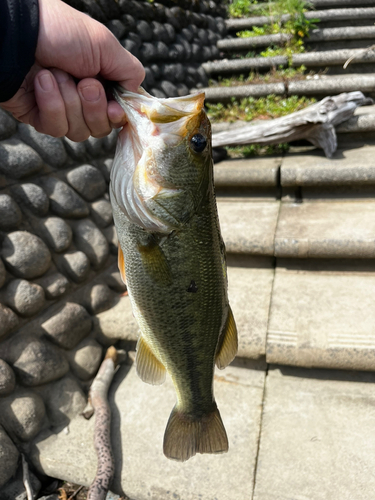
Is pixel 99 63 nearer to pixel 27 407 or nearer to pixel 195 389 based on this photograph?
pixel 195 389

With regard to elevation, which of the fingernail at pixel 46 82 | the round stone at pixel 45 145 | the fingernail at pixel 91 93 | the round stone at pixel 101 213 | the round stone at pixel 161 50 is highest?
the fingernail at pixel 46 82

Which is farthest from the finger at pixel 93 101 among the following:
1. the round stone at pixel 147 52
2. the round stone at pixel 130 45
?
the round stone at pixel 147 52

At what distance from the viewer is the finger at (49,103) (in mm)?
1134

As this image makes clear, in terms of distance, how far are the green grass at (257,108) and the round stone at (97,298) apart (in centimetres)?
297

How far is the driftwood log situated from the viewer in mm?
3898

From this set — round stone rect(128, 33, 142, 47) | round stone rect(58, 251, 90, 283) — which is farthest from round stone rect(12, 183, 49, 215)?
round stone rect(128, 33, 142, 47)

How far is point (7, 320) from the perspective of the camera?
2336 mm

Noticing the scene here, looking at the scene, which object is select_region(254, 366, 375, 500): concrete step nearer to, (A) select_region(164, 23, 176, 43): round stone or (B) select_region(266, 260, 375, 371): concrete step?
(B) select_region(266, 260, 375, 371): concrete step

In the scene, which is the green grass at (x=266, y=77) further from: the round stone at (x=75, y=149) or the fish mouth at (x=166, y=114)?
the fish mouth at (x=166, y=114)

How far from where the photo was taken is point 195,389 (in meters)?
1.50

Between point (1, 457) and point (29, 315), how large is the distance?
88 cm

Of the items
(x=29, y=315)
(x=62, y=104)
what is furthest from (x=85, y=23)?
(x=29, y=315)

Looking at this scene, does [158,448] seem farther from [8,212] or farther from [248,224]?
[248,224]

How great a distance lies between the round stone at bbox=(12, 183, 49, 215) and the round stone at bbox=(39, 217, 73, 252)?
96 mm
